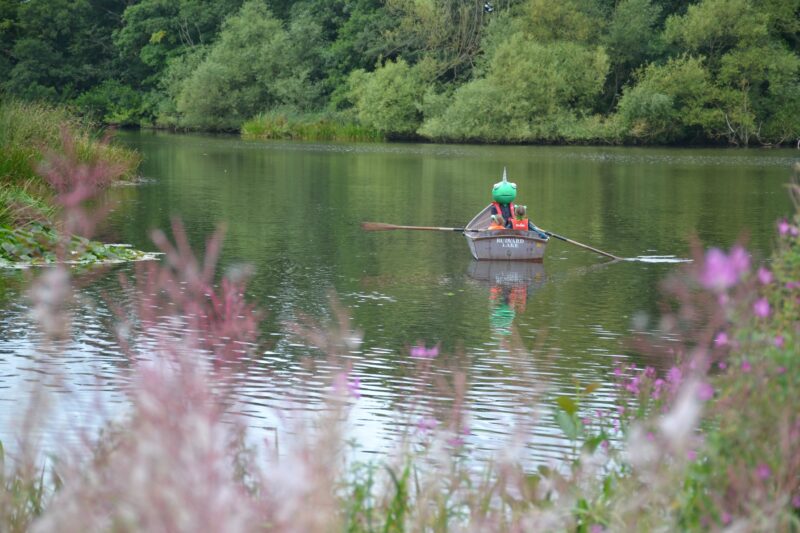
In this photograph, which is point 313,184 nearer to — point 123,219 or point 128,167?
point 128,167

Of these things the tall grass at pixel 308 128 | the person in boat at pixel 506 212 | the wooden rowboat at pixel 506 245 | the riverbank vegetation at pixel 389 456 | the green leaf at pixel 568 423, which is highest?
the riverbank vegetation at pixel 389 456

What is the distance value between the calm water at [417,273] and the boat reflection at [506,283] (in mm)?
56

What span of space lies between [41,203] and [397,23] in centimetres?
5118

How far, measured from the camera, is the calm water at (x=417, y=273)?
904cm

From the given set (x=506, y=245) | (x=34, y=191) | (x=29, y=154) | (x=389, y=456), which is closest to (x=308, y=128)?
(x=29, y=154)

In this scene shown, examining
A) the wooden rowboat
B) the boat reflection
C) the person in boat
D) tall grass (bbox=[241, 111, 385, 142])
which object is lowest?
tall grass (bbox=[241, 111, 385, 142])

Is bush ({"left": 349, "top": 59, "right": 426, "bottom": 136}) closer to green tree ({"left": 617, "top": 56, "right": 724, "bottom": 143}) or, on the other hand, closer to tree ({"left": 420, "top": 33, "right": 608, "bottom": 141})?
tree ({"left": 420, "top": 33, "right": 608, "bottom": 141})

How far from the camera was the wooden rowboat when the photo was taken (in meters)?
17.6

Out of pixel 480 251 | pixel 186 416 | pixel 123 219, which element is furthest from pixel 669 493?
pixel 123 219

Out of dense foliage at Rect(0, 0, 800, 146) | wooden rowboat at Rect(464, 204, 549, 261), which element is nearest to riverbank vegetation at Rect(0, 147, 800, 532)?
wooden rowboat at Rect(464, 204, 549, 261)

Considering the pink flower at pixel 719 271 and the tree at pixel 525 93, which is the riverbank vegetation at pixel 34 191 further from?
the tree at pixel 525 93

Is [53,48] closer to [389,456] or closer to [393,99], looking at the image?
[393,99]

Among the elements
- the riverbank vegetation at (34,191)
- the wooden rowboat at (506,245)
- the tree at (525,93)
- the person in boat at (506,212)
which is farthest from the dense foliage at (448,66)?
the wooden rowboat at (506,245)

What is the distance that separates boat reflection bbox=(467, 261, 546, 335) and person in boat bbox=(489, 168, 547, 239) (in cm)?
60
